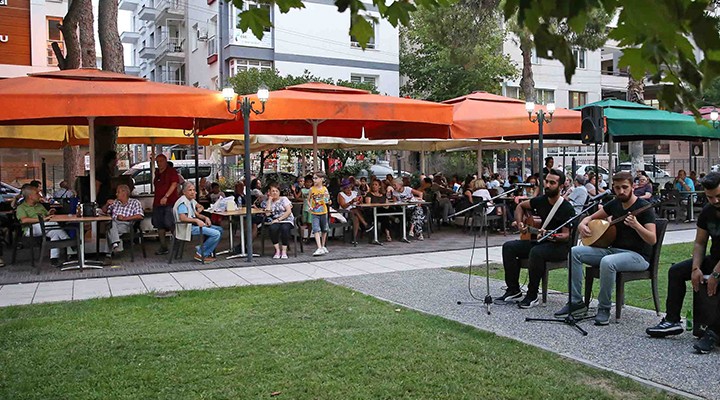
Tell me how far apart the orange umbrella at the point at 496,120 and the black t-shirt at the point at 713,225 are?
767 cm

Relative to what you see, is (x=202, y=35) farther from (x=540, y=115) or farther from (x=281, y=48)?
(x=540, y=115)

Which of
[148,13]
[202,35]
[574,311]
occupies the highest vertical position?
[148,13]

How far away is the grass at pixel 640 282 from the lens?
7.06 meters

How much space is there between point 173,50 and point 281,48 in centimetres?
1209

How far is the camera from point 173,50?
136ft

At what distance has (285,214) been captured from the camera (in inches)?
429

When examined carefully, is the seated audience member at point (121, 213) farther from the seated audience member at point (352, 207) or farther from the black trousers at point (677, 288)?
the black trousers at point (677, 288)

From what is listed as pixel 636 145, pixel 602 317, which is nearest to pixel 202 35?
pixel 636 145

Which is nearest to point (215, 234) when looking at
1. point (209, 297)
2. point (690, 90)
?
point (209, 297)

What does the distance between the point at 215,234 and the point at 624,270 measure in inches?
261

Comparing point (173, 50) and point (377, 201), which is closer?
point (377, 201)

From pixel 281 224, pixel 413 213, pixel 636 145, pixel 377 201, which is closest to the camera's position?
pixel 281 224

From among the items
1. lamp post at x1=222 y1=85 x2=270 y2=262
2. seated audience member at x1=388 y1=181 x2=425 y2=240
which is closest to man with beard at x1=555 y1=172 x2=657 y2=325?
lamp post at x1=222 y1=85 x2=270 y2=262

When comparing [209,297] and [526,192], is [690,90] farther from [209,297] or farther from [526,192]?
[526,192]
